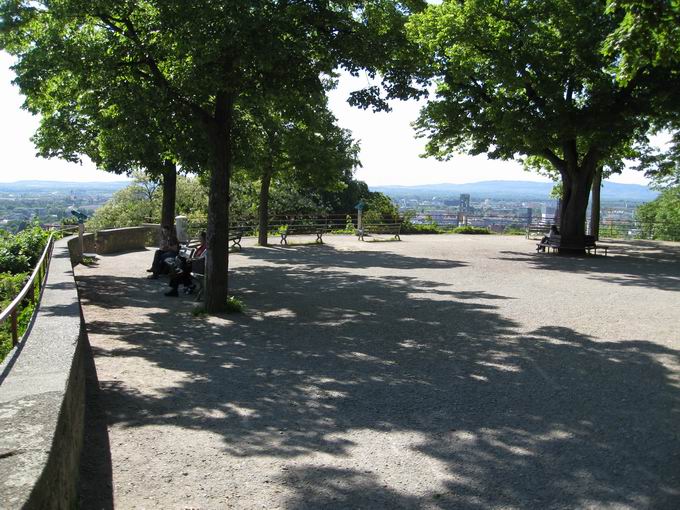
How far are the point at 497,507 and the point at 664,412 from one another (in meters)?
2.78

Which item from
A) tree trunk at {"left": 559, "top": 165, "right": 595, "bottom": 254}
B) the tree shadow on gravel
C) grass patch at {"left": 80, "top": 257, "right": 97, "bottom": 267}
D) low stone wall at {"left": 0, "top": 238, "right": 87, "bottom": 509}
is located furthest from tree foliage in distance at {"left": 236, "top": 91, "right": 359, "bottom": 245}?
low stone wall at {"left": 0, "top": 238, "right": 87, "bottom": 509}

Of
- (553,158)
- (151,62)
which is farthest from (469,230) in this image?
(151,62)

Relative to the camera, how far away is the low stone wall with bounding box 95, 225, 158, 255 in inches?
923

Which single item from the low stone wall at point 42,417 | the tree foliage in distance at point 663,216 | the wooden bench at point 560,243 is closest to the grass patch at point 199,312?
the low stone wall at point 42,417

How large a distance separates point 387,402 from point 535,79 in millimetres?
16503

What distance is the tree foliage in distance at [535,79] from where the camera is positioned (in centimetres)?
1880

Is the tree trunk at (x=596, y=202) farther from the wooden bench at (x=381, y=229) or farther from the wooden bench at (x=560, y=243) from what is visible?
the wooden bench at (x=381, y=229)

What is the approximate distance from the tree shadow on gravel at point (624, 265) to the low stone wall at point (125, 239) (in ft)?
49.6

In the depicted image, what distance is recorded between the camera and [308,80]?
1058 cm

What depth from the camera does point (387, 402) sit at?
595 centimetres

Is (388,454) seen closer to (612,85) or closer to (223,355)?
(223,355)

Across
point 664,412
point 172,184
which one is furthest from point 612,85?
point 664,412

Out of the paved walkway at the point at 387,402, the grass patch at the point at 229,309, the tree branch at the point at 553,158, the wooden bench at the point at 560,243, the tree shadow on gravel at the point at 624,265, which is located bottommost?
the paved walkway at the point at 387,402

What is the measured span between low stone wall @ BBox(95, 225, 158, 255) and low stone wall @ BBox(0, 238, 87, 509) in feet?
61.7
